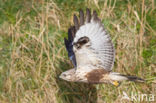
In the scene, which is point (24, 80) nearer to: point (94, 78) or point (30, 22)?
point (30, 22)

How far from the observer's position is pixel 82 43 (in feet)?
16.1

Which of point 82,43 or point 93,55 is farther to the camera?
point 93,55

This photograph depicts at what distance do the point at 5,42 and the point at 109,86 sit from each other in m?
1.77

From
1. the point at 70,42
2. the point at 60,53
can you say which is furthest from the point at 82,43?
the point at 60,53

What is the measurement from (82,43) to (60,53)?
1.15m

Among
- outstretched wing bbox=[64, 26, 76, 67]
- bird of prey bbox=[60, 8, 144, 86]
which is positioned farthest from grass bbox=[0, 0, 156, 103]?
bird of prey bbox=[60, 8, 144, 86]

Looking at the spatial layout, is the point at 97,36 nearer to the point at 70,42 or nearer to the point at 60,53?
the point at 70,42

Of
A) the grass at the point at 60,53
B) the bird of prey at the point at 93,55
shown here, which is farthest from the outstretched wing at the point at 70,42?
the grass at the point at 60,53

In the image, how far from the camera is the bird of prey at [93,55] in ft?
16.4

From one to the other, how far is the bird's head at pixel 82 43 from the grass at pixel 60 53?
3.16 feet

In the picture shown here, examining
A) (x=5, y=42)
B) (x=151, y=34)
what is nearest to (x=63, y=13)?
(x=5, y=42)

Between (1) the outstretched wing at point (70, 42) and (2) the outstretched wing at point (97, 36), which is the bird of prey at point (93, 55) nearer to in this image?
(2) the outstretched wing at point (97, 36)

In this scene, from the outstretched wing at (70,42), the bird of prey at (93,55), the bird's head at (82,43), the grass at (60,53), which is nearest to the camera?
the bird's head at (82,43)

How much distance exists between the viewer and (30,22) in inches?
252
